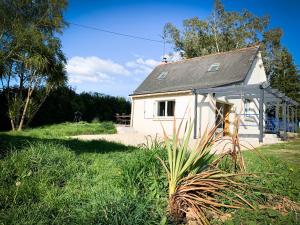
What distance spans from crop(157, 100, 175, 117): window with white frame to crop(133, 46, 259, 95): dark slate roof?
85cm

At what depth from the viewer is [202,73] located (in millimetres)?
17109

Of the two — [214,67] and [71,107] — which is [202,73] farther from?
[71,107]

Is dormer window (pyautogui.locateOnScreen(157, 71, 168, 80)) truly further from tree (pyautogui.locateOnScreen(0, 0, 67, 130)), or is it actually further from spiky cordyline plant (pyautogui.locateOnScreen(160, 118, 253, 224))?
spiky cordyline plant (pyautogui.locateOnScreen(160, 118, 253, 224))

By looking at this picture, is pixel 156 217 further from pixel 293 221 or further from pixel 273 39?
pixel 273 39

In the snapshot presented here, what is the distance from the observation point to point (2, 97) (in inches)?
583

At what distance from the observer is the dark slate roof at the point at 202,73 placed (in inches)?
599

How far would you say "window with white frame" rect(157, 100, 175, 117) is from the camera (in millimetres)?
16159

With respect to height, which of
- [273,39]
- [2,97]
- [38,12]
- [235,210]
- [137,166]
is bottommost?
[235,210]

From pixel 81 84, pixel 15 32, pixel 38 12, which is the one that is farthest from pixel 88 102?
pixel 15 32

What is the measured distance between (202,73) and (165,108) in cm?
348

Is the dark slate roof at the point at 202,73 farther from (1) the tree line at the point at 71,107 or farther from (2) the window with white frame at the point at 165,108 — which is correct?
(1) the tree line at the point at 71,107

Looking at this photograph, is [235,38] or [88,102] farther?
[235,38]

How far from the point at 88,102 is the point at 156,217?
18.4 m

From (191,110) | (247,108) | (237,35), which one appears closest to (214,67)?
(247,108)
